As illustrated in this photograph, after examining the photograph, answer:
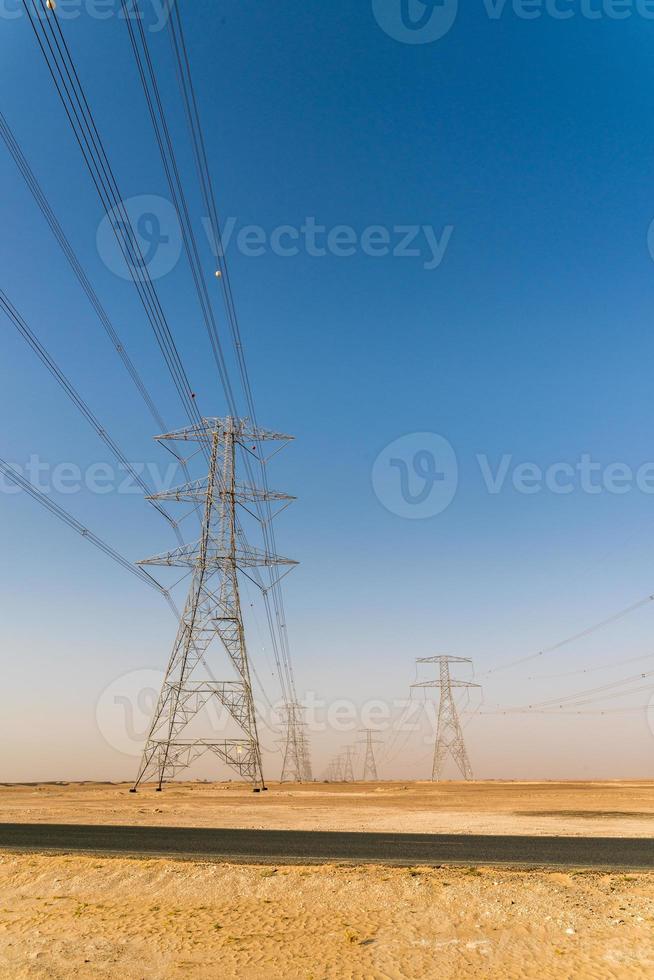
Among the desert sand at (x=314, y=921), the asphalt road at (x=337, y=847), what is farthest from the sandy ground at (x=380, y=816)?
the desert sand at (x=314, y=921)

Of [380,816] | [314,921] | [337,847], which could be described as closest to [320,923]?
[314,921]

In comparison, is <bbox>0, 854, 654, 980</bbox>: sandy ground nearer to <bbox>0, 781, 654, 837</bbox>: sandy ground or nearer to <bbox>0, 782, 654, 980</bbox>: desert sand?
<bbox>0, 782, 654, 980</bbox>: desert sand

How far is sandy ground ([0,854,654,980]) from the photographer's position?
10273 mm

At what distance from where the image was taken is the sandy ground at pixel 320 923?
1027 cm

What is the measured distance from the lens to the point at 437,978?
9836 mm

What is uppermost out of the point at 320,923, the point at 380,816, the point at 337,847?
the point at 337,847

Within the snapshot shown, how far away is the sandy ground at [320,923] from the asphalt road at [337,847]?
1830 mm

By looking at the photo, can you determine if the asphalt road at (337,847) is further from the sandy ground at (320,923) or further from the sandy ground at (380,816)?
the sandy ground at (380,816)

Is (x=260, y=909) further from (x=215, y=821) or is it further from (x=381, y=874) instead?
(x=215, y=821)

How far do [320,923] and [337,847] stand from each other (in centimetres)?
793

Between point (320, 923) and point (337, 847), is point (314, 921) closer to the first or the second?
point (320, 923)

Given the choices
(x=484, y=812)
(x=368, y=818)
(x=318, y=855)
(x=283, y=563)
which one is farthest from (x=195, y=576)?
(x=318, y=855)

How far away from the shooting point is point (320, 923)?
12.2m

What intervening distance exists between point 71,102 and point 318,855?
2053cm
